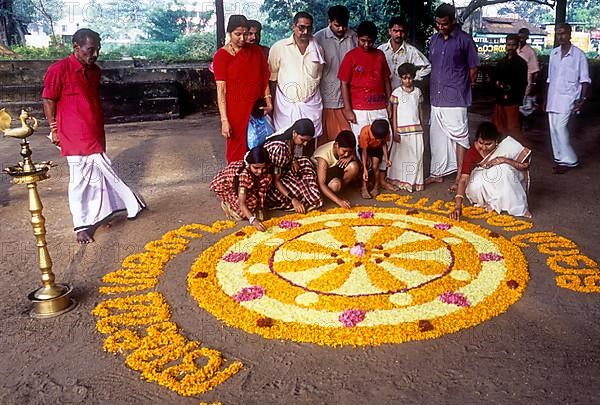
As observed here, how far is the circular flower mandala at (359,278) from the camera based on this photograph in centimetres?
327

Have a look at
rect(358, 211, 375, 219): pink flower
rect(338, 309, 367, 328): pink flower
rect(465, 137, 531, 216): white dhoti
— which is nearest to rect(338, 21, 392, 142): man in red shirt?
rect(358, 211, 375, 219): pink flower

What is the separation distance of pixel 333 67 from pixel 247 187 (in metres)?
2.13

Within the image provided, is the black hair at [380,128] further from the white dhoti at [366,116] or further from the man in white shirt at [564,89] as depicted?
the man in white shirt at [564,89]

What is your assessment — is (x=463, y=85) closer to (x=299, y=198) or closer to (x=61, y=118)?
(x=299, y=198)

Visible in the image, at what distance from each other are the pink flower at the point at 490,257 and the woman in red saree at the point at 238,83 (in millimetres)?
2698

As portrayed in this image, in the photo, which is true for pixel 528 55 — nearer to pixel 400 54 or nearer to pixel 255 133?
pixel 400 54

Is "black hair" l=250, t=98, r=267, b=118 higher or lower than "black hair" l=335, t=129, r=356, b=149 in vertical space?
higher

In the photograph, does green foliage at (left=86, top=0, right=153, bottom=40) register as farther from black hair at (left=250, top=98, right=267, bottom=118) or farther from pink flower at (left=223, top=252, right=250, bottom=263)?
pink flower at (left=223, top=252, right=250, bottom=263)

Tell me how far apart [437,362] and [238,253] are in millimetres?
2017

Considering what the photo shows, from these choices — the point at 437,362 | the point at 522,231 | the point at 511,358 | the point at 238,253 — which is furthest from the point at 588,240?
the point at 238,253

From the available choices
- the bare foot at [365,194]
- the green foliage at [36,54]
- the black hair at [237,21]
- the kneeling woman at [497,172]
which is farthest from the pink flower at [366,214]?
the green foliage at [36,54]

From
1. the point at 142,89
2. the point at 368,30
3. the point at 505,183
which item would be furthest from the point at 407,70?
the point at 142,89

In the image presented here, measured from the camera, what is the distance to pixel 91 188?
16.4ft

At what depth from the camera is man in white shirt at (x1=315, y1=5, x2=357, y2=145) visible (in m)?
6.22
